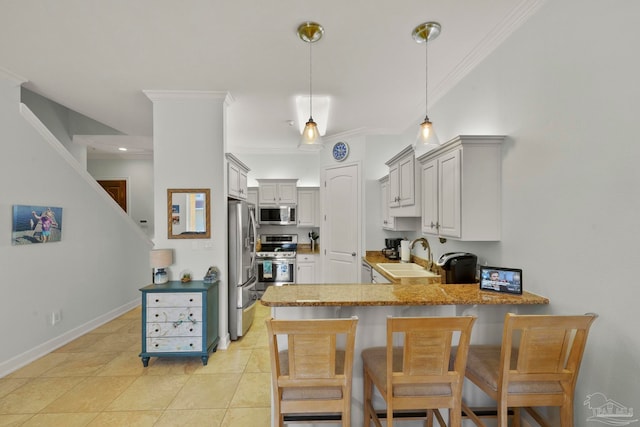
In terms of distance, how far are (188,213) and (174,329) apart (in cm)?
120

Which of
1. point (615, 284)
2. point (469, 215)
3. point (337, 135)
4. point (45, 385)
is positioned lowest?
point (45, 385)

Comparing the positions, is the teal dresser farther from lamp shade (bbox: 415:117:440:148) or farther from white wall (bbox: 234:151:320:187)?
white wall (bbox: 234:151:320:187)

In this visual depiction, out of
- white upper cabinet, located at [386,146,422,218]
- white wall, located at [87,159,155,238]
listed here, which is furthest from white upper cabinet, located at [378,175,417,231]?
white wall, located at [87,159,155,238]

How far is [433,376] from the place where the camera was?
1.36 meters

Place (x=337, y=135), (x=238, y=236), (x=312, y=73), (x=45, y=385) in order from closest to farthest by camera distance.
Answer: (x=45, y=385) → (x=312, y=73) → (x=238, y=236) → (x=337, y=135)

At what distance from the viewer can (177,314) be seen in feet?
9.11

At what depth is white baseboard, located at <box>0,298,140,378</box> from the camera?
264 cm

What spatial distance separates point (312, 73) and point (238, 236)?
1.96m

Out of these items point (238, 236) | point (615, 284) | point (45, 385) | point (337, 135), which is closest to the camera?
point (615, 284)

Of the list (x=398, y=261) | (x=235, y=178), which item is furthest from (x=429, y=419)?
(x=235, y=178)

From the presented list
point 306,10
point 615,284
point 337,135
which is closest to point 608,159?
point 615,284

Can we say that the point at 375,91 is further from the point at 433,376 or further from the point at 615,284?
the point at 433,376

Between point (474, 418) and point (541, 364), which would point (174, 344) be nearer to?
point (474, 418)

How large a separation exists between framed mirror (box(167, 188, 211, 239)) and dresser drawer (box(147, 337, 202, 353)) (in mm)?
1040
